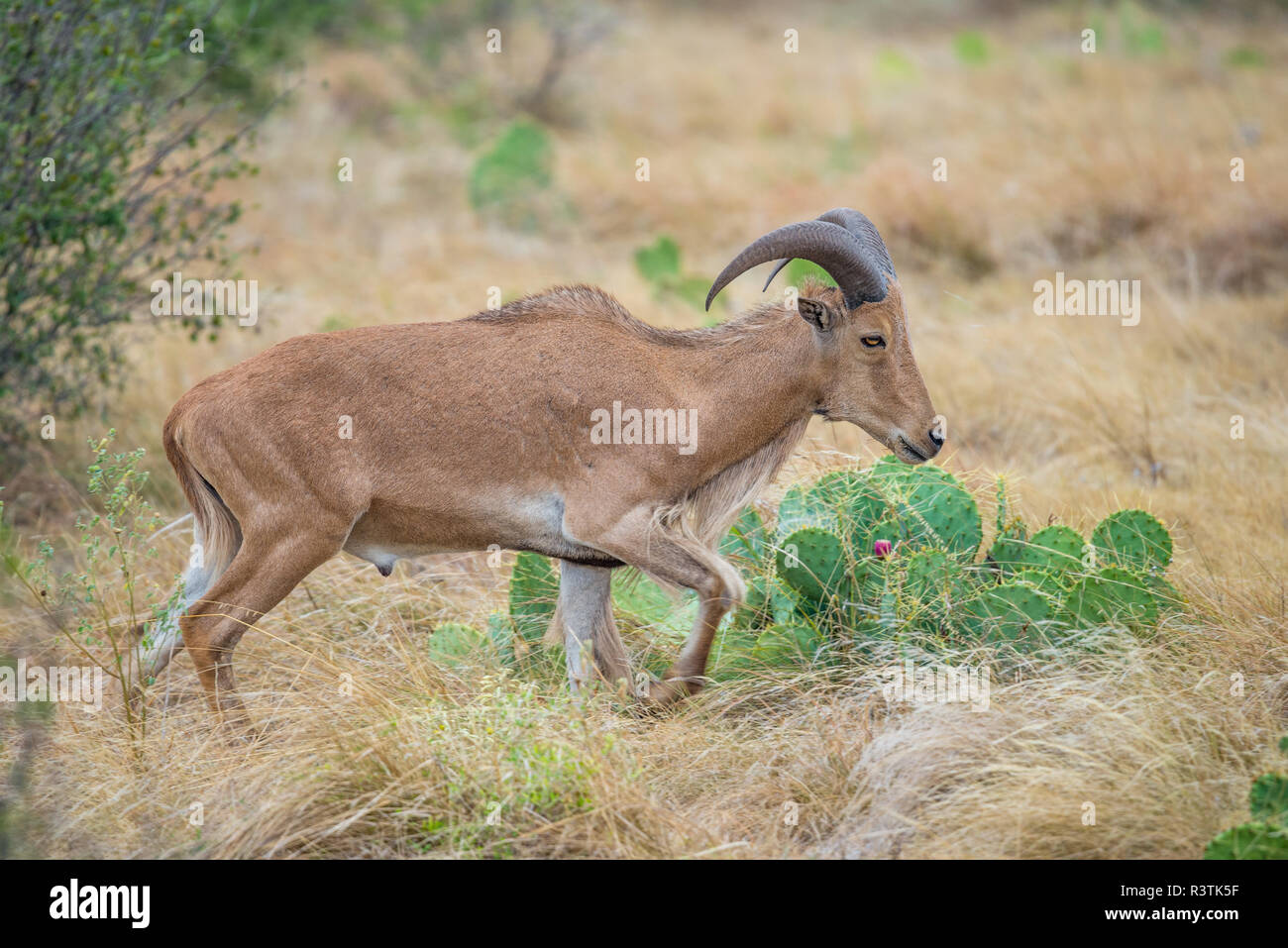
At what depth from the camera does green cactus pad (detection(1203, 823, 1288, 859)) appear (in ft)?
12.9

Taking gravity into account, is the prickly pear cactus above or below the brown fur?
below

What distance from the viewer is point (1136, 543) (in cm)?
571

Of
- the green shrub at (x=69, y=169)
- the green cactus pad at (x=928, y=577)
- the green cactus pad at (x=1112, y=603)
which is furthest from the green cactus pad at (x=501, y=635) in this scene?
the green shrub at (x=69, y=169)

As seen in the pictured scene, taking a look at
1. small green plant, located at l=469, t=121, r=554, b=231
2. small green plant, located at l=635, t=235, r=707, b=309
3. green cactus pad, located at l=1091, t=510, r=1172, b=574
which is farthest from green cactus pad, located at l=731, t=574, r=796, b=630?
small green plant, located at l=469, t=121, r=554, b=231

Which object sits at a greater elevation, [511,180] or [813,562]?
[511,180]

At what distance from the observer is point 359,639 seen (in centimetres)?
609

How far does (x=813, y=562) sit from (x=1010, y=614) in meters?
0.82

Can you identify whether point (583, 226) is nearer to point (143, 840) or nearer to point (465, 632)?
point (465, 632)

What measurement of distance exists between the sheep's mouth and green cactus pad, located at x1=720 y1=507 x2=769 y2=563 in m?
0.88

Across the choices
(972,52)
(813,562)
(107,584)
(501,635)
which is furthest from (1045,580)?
(972,52)

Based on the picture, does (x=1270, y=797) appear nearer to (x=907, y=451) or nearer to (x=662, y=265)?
(x=907, y=451)

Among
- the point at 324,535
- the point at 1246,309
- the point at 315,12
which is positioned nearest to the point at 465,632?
the point at 324,535

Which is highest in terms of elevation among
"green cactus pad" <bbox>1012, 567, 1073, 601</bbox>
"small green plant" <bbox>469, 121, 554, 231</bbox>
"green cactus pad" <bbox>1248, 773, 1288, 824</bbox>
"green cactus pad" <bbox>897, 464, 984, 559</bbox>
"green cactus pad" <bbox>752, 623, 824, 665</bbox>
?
"small green plant" <bbox>469, 121, 554, 231</bbox>

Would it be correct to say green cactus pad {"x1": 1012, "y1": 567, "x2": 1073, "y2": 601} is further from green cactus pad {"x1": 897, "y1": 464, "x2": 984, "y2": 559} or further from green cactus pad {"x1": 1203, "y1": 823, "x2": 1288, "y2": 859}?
green cactus pad {"x1": 1203, "y1": 823, "x2": 1288, "y2": 859}
